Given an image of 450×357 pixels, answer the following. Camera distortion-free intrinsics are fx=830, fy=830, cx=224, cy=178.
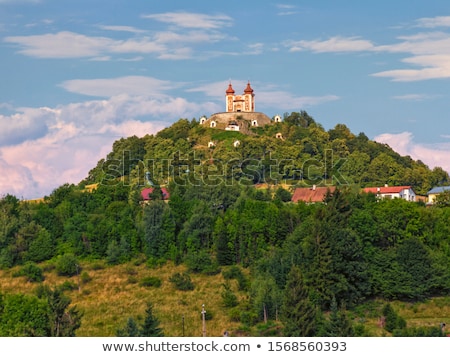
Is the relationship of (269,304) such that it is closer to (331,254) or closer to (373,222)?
(331,254)

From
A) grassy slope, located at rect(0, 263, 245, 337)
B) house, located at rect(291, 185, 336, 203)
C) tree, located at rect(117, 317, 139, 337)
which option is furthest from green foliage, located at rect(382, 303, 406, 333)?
house, located at rect(291, 185, 336, 203)

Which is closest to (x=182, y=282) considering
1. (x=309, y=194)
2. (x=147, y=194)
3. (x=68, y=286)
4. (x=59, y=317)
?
(x=68, y=286)

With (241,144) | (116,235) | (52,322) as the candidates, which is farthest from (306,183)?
(52,322)

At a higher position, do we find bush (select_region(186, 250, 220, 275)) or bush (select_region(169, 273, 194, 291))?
bush (select_region(186, 250, 220, 275))

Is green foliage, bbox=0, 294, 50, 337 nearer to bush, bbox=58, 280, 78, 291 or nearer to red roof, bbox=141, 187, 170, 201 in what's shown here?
bush, bbox=58, 280, 78, 291

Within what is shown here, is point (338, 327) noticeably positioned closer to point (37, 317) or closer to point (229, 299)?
point (229, 299)

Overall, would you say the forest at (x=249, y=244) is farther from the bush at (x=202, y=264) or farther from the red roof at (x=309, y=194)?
the red roof at (x=309, y=194)

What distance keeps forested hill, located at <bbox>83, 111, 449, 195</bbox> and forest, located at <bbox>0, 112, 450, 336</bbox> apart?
1.15 feet

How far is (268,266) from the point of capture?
44.7 m

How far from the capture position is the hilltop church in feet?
312

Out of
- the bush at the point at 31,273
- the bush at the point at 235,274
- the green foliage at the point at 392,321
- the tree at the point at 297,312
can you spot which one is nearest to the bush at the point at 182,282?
the bush at the point at 235,274

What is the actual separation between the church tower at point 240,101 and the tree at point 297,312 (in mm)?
62977

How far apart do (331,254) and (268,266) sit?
379cm

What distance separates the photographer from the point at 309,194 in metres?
68.1
